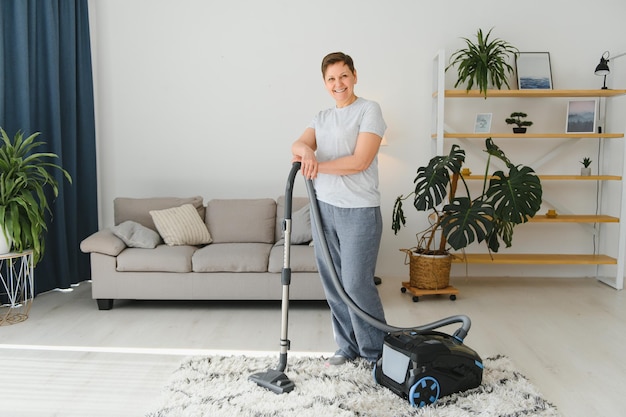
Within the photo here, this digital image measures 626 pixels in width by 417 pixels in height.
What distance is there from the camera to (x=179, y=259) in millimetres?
4203

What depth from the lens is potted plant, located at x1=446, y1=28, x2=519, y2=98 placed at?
475 centimetres

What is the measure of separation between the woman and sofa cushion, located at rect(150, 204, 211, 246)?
192 cm

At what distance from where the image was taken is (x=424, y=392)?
8.43 ft

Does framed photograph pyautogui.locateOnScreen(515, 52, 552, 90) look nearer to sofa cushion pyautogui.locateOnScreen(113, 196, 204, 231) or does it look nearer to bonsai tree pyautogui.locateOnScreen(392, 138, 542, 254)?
bonsai tree pyautogui.locateOnScreen(392, 138, 542, 254)

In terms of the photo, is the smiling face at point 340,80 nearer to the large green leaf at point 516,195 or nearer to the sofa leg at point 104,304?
the large green leaf at point 516,195

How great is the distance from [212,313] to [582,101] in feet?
11.2

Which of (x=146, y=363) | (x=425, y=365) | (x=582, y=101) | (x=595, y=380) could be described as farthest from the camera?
(x=582, y=101)

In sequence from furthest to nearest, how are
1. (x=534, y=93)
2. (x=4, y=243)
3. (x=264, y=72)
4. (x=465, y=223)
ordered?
(x=264, y=72), (x=534, y=93), (x=465, y=223), (x=4, y=243)

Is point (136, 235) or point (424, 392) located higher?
point (136, 235)

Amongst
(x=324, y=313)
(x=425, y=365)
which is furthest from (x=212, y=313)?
(x=425, y=365)

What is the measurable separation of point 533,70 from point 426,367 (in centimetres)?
347

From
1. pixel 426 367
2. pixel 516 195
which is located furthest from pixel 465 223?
pixel 426 367

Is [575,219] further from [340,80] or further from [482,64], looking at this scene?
[340,80]

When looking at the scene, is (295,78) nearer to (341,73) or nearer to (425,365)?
(341,73)
